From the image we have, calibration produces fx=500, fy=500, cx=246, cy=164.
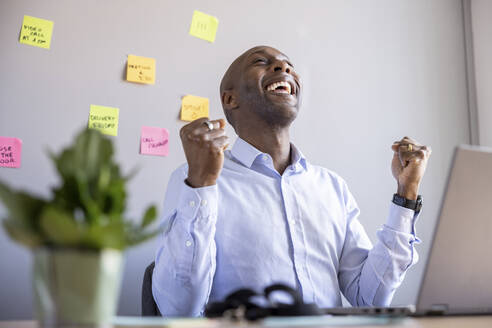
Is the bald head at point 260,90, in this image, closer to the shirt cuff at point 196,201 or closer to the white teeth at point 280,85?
the white teeth at point 280,85

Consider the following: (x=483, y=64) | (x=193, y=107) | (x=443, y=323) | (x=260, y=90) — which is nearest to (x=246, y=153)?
(x=260, y=90)

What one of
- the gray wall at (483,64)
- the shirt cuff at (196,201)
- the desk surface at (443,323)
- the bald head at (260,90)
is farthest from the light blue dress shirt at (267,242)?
the gray wall at (483,64)

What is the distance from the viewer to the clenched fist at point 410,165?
1.32 meters

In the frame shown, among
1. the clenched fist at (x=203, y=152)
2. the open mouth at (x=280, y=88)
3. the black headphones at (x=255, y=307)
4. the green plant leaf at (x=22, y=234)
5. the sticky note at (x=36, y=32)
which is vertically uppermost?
the sticky note at (x=36, y=32)

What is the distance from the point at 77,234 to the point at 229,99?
3.75 ft

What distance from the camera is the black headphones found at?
645 mm

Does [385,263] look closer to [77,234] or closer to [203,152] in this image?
[203,152]

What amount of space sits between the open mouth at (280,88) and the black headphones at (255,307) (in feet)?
3.08

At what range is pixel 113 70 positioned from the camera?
160 cm

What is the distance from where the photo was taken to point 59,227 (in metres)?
0.51

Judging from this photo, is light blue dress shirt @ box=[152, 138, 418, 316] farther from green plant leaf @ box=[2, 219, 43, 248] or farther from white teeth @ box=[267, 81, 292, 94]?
green plant leaf @ box=[2, 219, 43, 248]

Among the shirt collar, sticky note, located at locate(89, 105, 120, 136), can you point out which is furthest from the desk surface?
sticky note, located at locate(89, 105, 120, 136)

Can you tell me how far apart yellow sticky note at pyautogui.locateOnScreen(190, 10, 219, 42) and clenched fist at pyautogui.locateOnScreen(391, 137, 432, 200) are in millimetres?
795

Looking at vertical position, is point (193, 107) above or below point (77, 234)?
above
